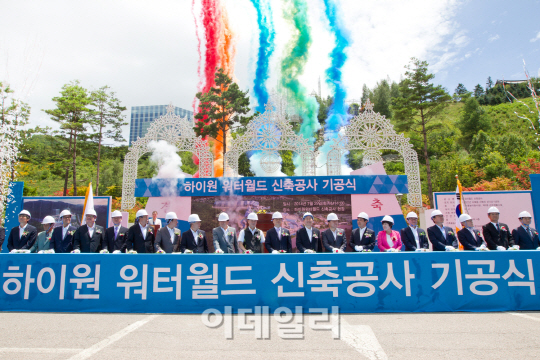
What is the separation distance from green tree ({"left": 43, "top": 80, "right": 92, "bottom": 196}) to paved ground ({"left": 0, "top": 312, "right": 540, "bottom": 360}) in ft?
99.0

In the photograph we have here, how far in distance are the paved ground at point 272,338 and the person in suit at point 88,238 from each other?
1663mm

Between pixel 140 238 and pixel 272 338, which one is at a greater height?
pixel 140 238

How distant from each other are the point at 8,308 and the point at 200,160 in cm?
992

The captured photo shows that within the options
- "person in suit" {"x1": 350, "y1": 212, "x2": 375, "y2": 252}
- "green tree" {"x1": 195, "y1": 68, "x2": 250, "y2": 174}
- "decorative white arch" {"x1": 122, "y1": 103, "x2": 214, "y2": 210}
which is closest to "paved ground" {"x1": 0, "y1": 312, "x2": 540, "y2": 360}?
"person in suit" {"x1": 350, "y1": 212, "x2": 375, "y2": 252}

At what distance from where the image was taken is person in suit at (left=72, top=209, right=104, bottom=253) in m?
6.66

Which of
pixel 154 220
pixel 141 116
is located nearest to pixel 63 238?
pixel 154 220

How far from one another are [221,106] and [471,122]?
118 feet

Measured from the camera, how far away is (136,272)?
540cm

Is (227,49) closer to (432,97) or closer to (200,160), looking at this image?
(200,160)

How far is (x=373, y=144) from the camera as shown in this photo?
14453mm

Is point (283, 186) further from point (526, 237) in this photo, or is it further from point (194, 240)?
point (526, 237)

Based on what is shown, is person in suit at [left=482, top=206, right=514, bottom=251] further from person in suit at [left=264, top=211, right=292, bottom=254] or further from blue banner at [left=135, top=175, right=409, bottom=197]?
person in suit at [left=264, top=211, right=292, bottom=254]

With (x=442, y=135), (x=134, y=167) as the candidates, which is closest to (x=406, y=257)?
(x=134, y=167)

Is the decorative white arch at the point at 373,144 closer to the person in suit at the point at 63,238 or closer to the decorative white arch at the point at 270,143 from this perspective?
the decorative white arch at the point at 270,143
